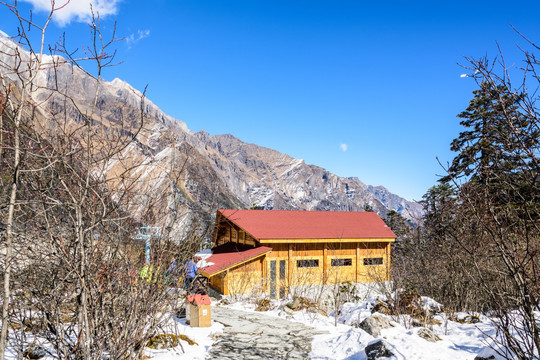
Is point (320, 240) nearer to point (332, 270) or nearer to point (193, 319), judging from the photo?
point (332, 270)

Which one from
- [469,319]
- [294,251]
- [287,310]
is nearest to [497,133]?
[469,319]

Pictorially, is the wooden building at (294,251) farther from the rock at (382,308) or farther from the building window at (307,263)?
the rock at (382,308)

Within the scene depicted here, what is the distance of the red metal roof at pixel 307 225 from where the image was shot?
21812 mm

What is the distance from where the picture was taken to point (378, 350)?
6.88 meters

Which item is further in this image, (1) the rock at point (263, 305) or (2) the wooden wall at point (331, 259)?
(2) the wooden wall at point (331, 259)

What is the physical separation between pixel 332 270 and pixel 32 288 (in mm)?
18759

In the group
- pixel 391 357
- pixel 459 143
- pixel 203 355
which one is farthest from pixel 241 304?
pixel 459 143

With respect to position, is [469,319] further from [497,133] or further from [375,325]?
[497,133]

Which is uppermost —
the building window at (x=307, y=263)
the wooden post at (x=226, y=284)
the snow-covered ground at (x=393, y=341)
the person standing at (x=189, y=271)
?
the person standing at (x=189, y=271)

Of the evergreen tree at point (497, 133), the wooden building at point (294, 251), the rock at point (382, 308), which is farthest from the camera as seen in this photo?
the wooden building at point (294, 251)

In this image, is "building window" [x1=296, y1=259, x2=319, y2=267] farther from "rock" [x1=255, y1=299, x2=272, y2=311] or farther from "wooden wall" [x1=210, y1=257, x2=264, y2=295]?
"rock" [x1=255, y1=299, x2=272, y2=311]

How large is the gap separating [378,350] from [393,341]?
3.17 feet

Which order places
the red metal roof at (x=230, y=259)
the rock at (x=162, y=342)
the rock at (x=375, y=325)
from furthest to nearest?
the red metal roof at (x=230, y=259) < the rock at (x=375, y=325) < the rock at (x=162, y=342)

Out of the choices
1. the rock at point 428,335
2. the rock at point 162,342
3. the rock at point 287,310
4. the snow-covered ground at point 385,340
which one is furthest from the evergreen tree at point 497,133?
the rock at point 287,310
